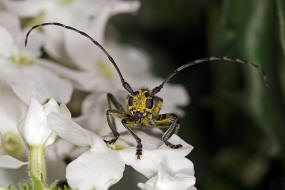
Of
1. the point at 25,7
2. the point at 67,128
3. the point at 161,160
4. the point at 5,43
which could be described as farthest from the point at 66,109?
the point at 25,7

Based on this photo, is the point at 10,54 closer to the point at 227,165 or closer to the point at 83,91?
the point at 83,91

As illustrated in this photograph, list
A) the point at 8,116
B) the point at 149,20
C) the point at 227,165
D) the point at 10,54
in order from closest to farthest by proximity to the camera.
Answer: the point at 8,116 → the point at 10,54 → the point at 227,165 → the point at 149,20

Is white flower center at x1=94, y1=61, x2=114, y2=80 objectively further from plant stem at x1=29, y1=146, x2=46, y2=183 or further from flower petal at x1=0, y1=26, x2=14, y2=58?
plant stem at x1=29, y1=146, x2=46, y2=183

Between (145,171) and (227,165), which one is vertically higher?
(145,171)

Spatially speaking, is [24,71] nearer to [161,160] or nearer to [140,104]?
[140,104]

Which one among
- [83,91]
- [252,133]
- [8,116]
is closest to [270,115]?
[252,133]

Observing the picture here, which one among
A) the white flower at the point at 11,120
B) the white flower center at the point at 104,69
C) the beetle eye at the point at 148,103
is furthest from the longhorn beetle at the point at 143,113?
the white flower center at the point at 104,69

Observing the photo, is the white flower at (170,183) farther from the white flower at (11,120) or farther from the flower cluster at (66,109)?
the white flower at (11,120)

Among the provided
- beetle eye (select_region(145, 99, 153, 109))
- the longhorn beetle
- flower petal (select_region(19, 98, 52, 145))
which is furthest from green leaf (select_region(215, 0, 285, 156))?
flower petal (select_region(19, 98, 52, 145))
